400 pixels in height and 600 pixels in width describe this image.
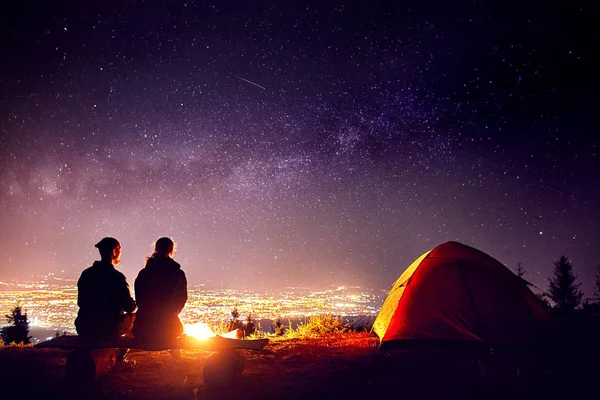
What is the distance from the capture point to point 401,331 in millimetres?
6953

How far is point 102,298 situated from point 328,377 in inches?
133

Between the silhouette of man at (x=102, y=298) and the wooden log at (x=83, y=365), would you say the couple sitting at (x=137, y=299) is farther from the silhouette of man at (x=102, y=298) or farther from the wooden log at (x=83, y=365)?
the wooden log at (x=83, y=365)

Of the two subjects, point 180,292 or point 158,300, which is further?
point 180,292

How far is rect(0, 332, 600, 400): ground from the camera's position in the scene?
4562 mm

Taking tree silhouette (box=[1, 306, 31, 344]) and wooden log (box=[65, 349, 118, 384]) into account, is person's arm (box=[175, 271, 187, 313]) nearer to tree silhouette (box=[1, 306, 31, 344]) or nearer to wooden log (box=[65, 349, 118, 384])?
wooden log (box=[65, 349, 118, 384])

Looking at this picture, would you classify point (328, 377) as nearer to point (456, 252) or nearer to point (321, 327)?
point (456, 252)

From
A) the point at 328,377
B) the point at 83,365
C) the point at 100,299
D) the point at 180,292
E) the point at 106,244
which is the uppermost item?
the point at 106,244

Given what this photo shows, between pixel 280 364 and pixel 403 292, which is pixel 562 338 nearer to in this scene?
pixel 403 292

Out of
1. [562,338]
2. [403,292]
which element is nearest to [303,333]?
[403,292]

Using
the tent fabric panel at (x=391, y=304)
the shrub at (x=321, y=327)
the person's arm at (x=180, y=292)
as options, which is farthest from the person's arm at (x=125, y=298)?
the shrub at (x=321, y=327)

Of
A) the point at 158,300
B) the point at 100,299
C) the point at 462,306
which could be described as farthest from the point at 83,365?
the point at 462,306

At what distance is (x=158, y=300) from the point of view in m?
5.08

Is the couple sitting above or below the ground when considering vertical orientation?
above

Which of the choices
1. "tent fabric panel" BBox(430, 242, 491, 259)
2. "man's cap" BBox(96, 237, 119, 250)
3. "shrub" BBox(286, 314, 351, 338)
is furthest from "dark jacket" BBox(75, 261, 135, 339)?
"shrub" BBox(286, 314, 351, 338)
